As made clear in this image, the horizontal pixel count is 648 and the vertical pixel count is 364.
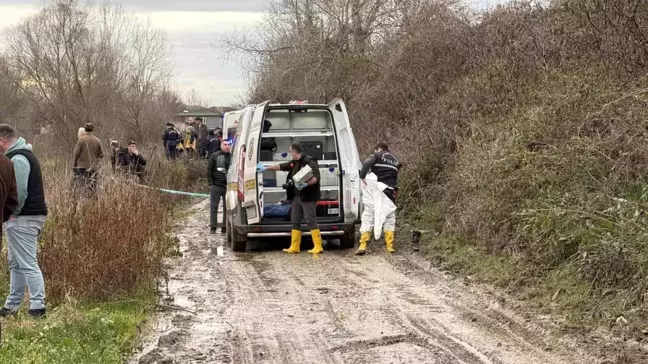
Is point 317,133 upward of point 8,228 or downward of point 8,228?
upward

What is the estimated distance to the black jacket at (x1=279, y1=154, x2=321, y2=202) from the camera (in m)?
11.8

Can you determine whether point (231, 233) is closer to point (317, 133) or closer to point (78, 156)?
point (317, 133)

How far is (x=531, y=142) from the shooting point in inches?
407

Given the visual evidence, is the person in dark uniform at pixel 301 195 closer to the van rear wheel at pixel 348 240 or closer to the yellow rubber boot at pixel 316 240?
the yellow rubber boot at pixel 316 240

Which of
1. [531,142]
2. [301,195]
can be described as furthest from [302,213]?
[531,142]

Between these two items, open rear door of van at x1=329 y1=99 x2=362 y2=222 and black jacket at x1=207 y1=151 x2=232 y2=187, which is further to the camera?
black jacket at x1=207 y1=151 x2=232 y2=187

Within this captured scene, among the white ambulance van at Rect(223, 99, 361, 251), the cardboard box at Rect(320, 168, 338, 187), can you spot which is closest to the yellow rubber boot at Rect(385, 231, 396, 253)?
the white ambulance van at Rect(223, 99, 361, 251)

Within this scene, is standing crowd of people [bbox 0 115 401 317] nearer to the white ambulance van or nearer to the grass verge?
the white ambulance van

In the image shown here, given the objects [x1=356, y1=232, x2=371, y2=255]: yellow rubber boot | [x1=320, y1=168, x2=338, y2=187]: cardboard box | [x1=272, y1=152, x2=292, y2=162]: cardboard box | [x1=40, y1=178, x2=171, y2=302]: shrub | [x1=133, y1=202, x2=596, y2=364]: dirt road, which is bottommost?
[x1=133, y1=202, x2=596, y2=364]: dirt road

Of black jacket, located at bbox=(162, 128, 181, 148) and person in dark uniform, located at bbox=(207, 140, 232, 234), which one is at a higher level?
black jacket, located at bbox=(162, 128, 181, 148)

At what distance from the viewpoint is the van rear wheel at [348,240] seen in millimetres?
12382

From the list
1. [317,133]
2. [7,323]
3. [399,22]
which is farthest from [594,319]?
[399,22]

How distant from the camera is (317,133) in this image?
12.9 m

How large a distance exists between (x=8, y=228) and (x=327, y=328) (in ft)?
10.5
